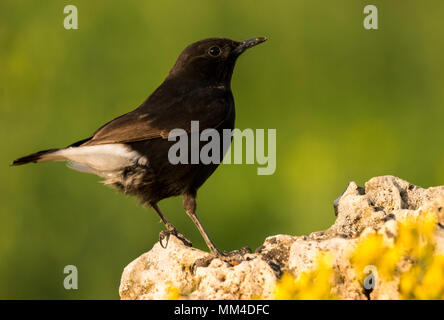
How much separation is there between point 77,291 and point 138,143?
307cm

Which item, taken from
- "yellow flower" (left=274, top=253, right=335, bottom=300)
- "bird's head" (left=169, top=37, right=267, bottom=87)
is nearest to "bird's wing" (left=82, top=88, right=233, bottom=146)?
"bird's head" (left=169, top=37, right=267, bottom=87)

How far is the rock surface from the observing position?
447 centimetres

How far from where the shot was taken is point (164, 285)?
513 cm

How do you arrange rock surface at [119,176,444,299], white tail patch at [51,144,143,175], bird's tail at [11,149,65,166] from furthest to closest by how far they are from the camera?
white tail patch at [51,144,143,175] < bird's tail at [11,149,65,166] < rock surface at [119,176,444,299]

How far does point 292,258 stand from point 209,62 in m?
2.90

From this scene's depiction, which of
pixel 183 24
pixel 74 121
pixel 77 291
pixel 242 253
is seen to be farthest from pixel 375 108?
pixel 242 253

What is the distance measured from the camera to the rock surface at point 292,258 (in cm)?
447

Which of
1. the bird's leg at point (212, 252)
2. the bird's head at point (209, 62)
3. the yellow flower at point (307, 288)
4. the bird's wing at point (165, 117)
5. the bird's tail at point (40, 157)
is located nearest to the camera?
the yellow flower at point (307, 288)

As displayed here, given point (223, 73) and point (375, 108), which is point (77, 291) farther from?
point (375, 108)

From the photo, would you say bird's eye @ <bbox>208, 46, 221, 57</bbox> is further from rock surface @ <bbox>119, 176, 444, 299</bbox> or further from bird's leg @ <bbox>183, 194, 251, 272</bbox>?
rock surface @ <bbox>119, 176, 444, 299</bbox>

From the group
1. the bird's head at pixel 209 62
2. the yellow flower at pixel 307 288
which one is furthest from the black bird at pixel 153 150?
the yellow flower at pixel 307 288

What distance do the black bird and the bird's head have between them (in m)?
0.26

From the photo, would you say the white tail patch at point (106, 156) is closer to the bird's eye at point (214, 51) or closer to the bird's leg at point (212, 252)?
the bird's leg at point (212, 252)

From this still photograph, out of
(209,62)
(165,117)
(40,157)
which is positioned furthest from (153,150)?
(209,62)
